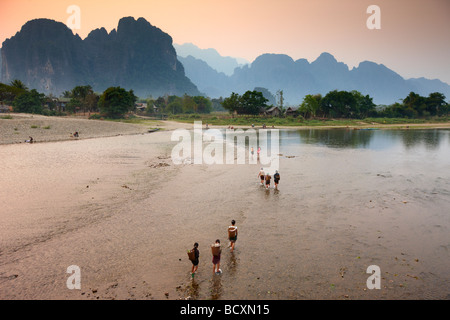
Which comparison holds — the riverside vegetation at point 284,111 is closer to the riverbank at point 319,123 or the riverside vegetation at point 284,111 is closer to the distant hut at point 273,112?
the riverbank at point 319,123

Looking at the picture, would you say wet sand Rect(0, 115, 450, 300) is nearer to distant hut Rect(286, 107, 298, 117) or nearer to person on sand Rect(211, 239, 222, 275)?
person on sand Rect(211, 239, 222, 275)

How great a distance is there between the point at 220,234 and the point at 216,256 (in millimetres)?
3363

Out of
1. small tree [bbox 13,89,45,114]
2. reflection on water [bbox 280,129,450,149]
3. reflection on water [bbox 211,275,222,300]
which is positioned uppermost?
small tree [bbox 13,89,45,114]

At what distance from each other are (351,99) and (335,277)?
11795cm

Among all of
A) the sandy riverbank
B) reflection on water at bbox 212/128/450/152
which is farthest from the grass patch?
the sandy riverbank

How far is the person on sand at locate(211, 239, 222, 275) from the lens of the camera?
9.55m

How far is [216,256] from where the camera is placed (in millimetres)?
9766

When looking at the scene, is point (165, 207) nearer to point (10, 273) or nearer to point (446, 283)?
point (10, 273)

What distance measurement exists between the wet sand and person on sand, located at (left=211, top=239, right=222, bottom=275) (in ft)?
0.91

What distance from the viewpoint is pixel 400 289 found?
9.16 meters

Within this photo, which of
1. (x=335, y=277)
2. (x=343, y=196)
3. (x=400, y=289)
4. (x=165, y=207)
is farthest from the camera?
(x=343, y=196)

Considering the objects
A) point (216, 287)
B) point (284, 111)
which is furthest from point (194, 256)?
point (284, 111)

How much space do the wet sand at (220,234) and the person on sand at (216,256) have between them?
28 centimetres
